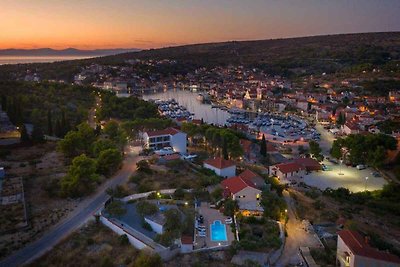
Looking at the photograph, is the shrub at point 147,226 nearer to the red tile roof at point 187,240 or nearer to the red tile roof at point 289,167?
the red tile roof at point 187,240

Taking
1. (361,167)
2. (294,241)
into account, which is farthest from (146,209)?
(361,167)

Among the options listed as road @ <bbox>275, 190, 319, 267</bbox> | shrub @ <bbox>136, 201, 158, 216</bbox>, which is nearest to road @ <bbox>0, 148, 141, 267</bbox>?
shrub @ <bbox>136, 201, 158, 216</bbox>

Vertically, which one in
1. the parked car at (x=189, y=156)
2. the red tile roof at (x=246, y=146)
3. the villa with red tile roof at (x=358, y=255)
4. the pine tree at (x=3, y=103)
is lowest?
the red tile roof at (x=246, y=146)

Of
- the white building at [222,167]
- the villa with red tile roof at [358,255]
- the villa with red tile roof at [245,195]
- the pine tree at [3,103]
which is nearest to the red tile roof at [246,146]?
the white building at [222,167]

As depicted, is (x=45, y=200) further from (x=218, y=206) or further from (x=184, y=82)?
(x=184, y=82)

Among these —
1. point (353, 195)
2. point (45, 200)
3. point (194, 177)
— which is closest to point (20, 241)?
point (45, 200)

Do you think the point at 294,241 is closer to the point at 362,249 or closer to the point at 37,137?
the point at 362,249

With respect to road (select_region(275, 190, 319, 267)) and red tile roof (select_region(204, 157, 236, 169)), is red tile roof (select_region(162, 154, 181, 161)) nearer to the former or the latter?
red tile roof (select_region(204, 157, 236, 169))
